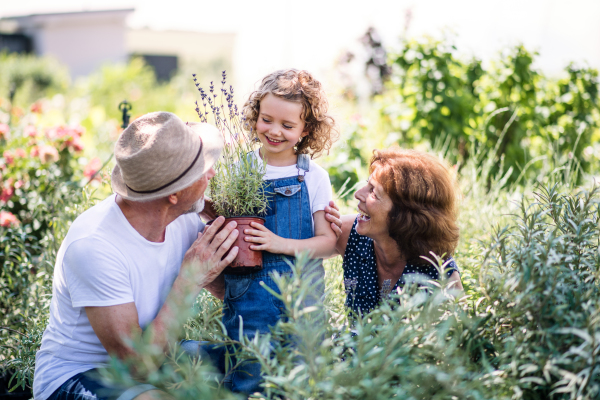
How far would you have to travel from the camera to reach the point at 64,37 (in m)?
22.3

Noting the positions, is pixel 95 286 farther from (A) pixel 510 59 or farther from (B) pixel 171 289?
(A) pixel 510 59

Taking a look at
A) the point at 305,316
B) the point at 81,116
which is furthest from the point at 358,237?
the point at 81,116

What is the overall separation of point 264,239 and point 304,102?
0.72 metres

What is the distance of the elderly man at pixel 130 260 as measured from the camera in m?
1.69

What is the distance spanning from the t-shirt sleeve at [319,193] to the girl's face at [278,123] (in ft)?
0.62

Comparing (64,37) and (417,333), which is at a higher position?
(64,37)

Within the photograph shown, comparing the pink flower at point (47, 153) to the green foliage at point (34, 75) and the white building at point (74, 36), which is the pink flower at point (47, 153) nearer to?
the green foliage at point (34, 75)

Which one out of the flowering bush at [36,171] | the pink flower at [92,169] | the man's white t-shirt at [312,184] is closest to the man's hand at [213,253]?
the man's white t-shirt at [312,184]

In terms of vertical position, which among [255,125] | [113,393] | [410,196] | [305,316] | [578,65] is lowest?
[113,393]

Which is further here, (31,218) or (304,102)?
(31,218)

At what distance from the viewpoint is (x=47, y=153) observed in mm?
3783

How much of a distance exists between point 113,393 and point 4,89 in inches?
554

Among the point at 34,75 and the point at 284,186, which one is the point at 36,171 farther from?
the point at 34,75

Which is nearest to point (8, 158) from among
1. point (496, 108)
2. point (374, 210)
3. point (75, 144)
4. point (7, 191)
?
point (7, 191)
